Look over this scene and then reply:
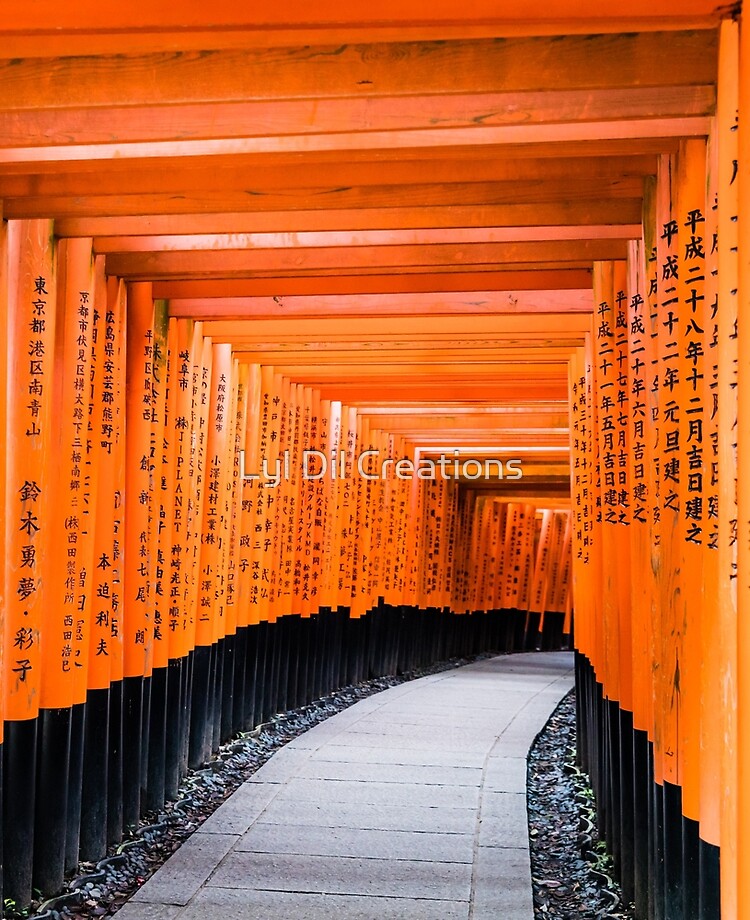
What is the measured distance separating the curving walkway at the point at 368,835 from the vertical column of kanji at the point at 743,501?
7.49ft

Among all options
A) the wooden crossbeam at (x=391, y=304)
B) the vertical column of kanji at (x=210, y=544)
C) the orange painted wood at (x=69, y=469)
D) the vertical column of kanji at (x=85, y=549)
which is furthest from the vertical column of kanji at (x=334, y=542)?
the orange painted wood at (x=69, y=469)

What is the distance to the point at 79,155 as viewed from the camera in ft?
12.7

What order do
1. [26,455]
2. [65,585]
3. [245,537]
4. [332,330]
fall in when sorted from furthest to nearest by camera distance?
[245,537]
[332,330]
[65,585]
[26,455]

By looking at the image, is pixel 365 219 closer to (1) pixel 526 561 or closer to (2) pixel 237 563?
(2) pixel 237 563

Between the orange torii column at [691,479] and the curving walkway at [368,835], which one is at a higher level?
the orange torii column at [691,479]

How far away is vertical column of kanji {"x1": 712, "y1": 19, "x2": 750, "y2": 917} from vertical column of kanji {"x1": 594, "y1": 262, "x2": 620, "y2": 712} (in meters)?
2.34

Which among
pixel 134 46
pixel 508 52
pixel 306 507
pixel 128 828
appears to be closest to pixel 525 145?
pixel 508 52

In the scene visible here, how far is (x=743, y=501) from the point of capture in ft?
→ 9.04

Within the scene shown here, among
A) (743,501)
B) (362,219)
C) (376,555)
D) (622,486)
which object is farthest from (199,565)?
(376,555)

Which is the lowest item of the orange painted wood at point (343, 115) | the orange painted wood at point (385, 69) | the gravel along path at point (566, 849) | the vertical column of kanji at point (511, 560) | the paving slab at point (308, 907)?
the gravel along path at point (566, 849)

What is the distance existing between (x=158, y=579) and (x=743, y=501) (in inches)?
181

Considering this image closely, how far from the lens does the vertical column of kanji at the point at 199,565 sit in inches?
281

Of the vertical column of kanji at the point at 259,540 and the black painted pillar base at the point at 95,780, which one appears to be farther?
the vertical column of kanji at the point at 259,540

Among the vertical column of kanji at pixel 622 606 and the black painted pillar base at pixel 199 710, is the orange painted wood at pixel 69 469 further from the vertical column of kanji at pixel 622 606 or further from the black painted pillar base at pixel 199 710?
the vertical column of kanji at pixel 622 606
